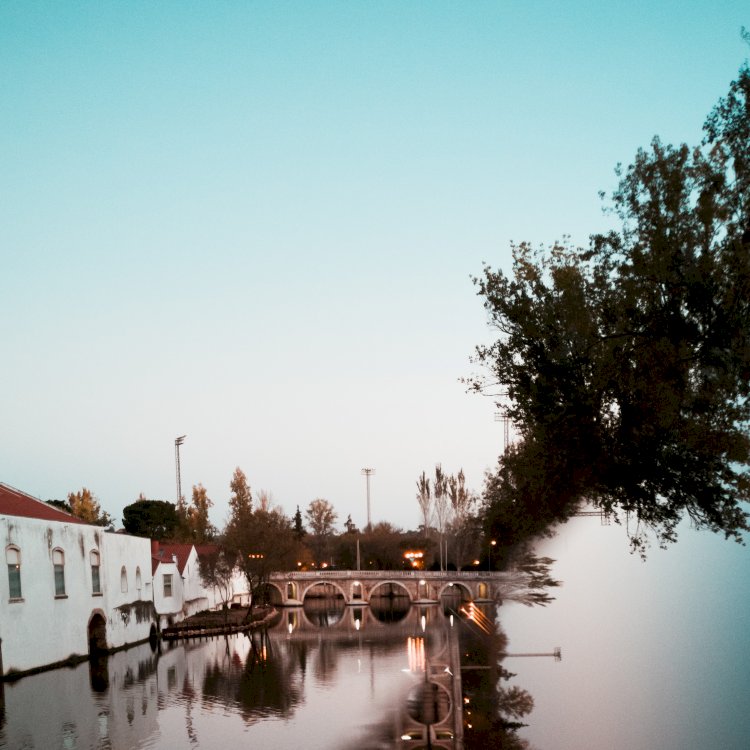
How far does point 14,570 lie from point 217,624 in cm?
2584

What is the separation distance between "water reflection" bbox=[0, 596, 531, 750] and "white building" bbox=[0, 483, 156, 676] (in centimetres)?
116

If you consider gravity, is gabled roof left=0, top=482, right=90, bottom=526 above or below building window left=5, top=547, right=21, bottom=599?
above

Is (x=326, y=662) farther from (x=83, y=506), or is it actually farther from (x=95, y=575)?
(x=83, y=506)

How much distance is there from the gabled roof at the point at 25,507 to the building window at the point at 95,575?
5.99 ft

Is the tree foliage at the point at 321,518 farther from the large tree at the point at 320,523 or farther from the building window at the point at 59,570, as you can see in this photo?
the building window at the point at 59,570

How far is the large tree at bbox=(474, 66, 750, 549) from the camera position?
629 inches

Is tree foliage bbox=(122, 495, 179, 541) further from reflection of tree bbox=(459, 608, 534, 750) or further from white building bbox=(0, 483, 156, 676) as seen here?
reflection of tree bbox=(459, 608, 534, 750)

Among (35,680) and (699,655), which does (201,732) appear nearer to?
(35,680)

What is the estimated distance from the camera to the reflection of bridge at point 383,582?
8375cm

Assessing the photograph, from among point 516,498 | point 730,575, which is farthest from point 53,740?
point 730,575

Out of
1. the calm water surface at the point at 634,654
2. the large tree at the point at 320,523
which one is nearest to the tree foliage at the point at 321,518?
the large tree at the point at 320,523

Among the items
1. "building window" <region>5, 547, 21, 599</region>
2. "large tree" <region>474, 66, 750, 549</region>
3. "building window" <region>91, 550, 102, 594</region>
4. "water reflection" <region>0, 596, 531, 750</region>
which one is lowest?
"water reflection" <region>0, 596, 531, 750</region>

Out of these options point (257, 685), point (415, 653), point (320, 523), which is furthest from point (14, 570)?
point (320, 523)

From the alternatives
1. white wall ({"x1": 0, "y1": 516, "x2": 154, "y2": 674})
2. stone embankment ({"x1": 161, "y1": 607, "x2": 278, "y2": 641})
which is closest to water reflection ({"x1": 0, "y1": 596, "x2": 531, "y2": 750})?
white wall ({"x1": 0, "y1": 516, "x2": 154, "y2": 674})
